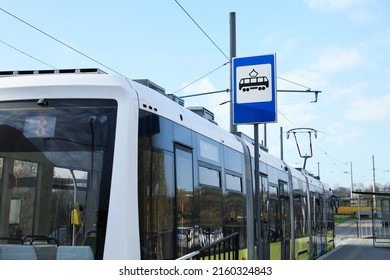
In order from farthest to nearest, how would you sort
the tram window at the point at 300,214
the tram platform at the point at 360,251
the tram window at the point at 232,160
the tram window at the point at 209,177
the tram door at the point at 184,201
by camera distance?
1. the tram platform at the point at 360,251
2. the tram window at the point at 300,214
3. the tram window at the point at 232,160
4. the tram window at the point at 209,177
5. the tram door at the point at 184,201

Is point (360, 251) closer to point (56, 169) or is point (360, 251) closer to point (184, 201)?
point (184, 201)

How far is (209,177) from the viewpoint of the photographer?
7.68m

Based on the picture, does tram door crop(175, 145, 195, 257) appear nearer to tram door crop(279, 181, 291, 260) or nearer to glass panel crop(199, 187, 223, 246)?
glass panel crop(199, 187, 223, 246)

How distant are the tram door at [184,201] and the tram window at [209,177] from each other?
0.47 m

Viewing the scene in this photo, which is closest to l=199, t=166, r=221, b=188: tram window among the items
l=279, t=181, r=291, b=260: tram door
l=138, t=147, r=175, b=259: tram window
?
l=138, t=147, r=175, b=259: tram window

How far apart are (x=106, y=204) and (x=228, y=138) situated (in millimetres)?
4669

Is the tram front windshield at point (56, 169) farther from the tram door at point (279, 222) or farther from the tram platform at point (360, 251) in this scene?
the tram platform at point (360, 251)

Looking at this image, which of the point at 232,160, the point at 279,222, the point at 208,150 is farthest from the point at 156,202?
the point at 279,222

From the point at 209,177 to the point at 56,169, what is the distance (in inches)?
117

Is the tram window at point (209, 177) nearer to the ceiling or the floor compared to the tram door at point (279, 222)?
nearer to the ceiling

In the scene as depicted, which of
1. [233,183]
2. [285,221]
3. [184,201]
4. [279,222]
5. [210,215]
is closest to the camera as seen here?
[184,201]

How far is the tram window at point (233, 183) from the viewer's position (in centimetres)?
867

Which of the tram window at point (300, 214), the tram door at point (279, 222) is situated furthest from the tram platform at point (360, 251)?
the tram door at point (279, 222)

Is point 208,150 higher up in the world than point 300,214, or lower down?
higher up
